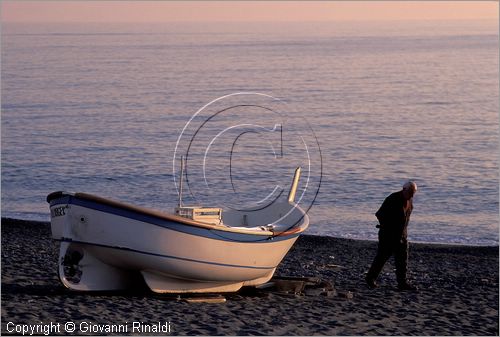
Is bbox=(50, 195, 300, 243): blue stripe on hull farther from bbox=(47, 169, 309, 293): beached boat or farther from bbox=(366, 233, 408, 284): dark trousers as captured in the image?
bbox=(366, 233, 408, 284): dark trousers

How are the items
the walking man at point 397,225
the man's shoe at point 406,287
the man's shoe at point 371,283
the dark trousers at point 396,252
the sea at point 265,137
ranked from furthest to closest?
the sea at point 265,137, the man's shoe at point 371,283, the man's shoe at point 406,287, the dark trousers at point 396,252, the walking man at point 397,225

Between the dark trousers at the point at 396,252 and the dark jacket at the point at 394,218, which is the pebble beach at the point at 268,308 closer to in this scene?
the dark trousers at the point at 396,252

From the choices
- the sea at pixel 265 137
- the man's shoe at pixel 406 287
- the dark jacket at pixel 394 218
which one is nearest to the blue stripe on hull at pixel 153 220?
the sea at pixel 265 137

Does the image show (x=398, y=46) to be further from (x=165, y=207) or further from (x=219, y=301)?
(x=219, y=301)

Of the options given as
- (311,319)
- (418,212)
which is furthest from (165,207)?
(311,319)

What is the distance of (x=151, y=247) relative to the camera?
12.2m

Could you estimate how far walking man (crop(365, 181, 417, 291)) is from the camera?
44.8 ft

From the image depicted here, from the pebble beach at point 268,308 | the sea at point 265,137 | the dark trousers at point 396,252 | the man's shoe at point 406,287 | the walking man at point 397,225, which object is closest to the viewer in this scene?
the pebble beach at point 268,308

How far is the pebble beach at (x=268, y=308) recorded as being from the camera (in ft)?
35.5

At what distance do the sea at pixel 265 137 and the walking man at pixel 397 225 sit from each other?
1213mm

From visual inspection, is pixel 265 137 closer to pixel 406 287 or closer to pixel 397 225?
pixel 406 287

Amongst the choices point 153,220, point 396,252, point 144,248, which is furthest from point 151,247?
point 396,252

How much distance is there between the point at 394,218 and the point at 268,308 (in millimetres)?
2528

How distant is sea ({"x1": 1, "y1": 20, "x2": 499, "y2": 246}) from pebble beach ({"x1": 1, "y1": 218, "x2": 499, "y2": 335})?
6.87ft
